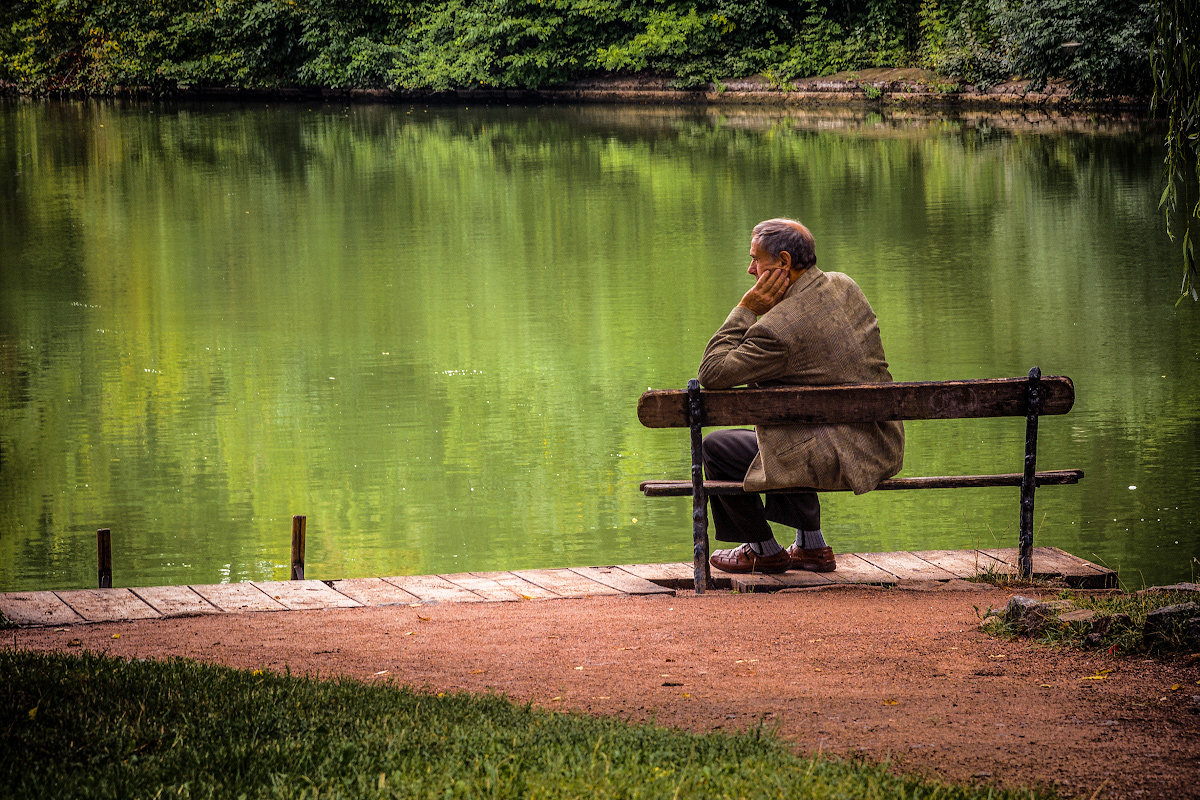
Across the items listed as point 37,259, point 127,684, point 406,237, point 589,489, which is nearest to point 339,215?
point 406,237

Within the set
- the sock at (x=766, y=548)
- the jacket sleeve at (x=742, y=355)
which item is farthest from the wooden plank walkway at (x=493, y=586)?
the jacket sleeve at (x=742, y=355)

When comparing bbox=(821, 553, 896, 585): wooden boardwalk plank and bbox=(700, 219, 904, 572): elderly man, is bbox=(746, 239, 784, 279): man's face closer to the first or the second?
bbox=(700, 219, 904, 572): elderly man

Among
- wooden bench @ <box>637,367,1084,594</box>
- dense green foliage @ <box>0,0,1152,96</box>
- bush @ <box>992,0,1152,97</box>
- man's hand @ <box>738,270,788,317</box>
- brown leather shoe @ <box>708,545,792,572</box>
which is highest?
dense green foliage @ <box>0,0,1152,96</box>

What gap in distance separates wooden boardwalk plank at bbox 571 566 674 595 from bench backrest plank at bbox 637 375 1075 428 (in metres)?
0.78

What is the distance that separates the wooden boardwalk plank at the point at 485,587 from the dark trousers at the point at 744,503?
99cm

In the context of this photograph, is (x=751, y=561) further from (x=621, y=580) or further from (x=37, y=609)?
(x=37, y=609)

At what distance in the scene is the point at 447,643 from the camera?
5.49 m

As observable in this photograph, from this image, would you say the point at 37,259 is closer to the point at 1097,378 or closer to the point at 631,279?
the point at 631,279

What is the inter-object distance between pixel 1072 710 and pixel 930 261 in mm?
13465

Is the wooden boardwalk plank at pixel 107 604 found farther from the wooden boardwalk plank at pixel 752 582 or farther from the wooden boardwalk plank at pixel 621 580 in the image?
the wooden boardwalk plank at pixel 752 582

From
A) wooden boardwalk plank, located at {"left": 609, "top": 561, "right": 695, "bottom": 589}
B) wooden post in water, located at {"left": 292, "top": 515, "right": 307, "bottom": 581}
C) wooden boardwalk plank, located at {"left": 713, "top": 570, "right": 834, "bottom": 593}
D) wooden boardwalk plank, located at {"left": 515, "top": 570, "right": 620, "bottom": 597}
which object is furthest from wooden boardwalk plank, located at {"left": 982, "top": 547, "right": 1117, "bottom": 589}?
wooden post in water, located at {"left": 292, "top": 515, "right": 307, "bottom": 581}

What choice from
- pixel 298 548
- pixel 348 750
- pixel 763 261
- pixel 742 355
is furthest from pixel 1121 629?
pixel 298 548

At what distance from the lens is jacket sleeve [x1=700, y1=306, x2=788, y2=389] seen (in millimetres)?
6094

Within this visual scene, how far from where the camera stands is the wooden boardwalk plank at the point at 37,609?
19.1 feet
